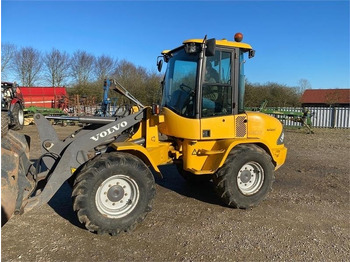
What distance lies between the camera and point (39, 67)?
39.5 meters

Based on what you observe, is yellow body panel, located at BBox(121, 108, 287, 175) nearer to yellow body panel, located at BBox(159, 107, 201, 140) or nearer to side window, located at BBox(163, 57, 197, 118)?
yellow body panel, located at BBox(159, 107, 201, 140)

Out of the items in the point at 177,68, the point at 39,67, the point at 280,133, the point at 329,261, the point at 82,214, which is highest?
the point at 39,67

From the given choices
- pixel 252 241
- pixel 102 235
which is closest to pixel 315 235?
pixel 252 241

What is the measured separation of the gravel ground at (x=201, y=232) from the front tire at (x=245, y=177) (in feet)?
0.67

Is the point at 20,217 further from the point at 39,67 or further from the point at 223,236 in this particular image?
the point at 39,67

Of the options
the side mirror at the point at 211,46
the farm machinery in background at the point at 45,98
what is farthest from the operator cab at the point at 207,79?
the farm machinery in background at the point at 45,98

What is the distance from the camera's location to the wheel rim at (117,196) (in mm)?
3902

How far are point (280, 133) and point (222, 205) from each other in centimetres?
172

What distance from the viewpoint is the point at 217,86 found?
475 cm

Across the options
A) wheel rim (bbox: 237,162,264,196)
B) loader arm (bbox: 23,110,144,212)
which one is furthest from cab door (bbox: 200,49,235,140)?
loader arm (bbox: 23,110,144,212)

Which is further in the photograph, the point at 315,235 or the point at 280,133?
the point at 280,133

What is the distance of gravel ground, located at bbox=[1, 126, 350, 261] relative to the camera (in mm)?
3396

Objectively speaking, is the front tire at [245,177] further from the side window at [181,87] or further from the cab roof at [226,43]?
the cab roof at [226,43]

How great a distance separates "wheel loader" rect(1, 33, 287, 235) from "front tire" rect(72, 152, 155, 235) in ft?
0.04
